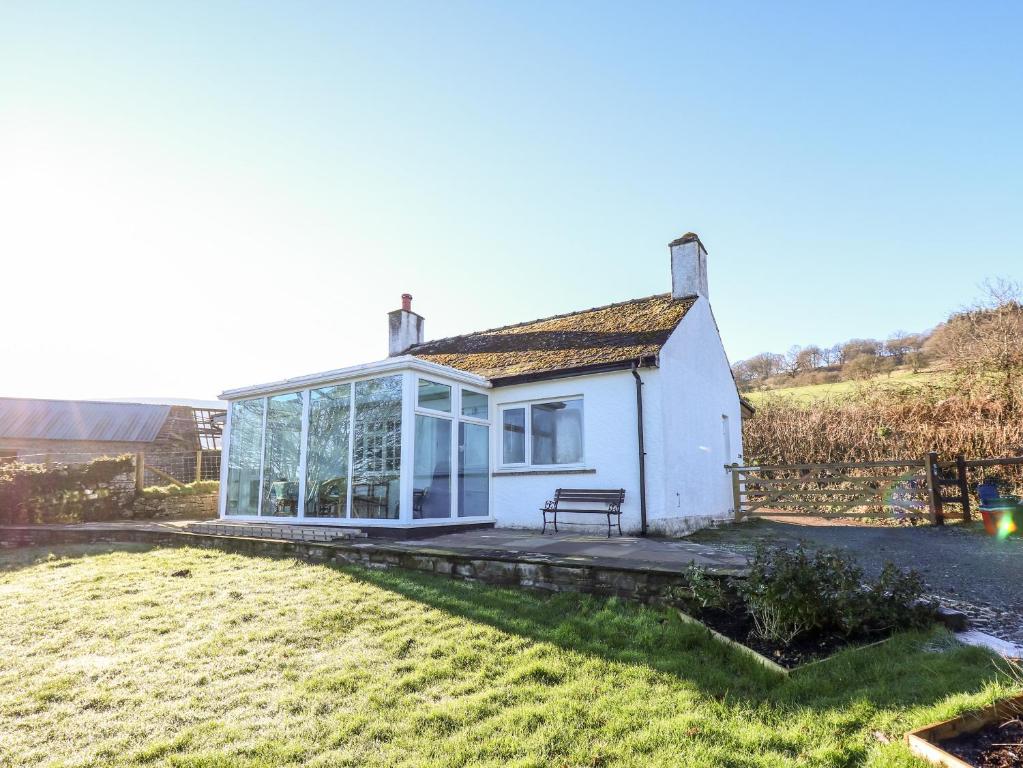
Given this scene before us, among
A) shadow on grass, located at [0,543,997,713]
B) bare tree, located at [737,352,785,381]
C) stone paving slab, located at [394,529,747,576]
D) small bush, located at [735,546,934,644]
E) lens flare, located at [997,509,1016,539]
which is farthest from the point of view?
bare tree, located at [737,352,785,381]

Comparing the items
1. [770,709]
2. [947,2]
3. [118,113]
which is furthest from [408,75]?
[770,709]

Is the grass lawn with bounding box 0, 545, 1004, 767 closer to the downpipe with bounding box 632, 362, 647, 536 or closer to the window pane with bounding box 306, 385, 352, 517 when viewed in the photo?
the window pane with bounding box 306, 385, 352, 517

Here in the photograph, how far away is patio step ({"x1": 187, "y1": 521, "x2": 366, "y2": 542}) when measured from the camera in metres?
9.30

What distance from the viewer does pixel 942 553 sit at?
26.9 feet

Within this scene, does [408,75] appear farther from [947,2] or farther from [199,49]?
[947,2]

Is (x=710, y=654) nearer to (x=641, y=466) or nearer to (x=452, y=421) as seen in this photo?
(x=641, y=466)

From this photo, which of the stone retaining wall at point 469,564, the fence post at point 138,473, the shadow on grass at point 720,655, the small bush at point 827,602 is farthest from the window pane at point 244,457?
the small bush at point 827,602

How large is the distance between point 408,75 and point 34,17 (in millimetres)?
5033

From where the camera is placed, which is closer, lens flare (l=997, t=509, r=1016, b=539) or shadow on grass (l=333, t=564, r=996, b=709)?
shadow on grass (l=333, t=564, r=996, b=709)

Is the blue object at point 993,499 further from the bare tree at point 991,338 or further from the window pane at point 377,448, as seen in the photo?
the window pane at point 377,448

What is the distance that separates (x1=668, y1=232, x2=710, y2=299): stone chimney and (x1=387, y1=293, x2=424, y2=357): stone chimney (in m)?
8.81

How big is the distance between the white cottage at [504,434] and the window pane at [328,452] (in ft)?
0.10

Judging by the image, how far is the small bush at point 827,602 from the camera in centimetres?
433

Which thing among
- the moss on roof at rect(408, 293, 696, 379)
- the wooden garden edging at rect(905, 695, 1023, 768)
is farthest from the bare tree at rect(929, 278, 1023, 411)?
the wooden garden edging at rect(905, 695, 1023, 768)
